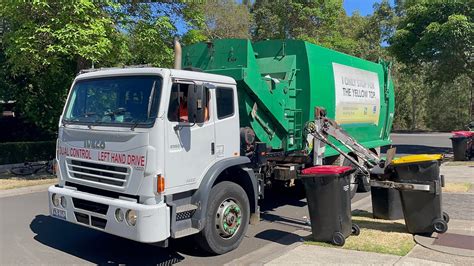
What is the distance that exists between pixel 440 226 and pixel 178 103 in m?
4.04

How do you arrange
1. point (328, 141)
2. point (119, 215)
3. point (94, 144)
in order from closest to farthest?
point (119, 215) < point (94, 144) < point (328, 141)

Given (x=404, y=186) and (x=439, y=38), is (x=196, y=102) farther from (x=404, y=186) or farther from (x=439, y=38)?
(x=439, y=38)

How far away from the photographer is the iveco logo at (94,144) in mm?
5321

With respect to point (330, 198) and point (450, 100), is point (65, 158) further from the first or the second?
point (450, 100)

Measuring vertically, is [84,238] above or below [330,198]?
below

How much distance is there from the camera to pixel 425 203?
20.6 feet

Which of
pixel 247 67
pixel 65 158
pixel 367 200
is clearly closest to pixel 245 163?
pixel 247 67

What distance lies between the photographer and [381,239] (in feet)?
20.7

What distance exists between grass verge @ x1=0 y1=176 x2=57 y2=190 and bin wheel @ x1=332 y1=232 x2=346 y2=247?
30.2 feet

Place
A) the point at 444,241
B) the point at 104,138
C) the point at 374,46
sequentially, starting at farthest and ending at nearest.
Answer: the point at 374,46 → the point at 444,241 → the point at 104,138

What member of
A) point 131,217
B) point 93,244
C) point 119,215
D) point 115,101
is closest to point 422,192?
point 131,217

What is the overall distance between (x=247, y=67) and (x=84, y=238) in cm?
357

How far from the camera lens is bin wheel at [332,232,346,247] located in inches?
235

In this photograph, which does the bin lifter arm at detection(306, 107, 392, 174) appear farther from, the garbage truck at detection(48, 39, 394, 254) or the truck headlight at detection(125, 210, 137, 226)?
the truck headlight at detection(125, 210, 137, 226)
